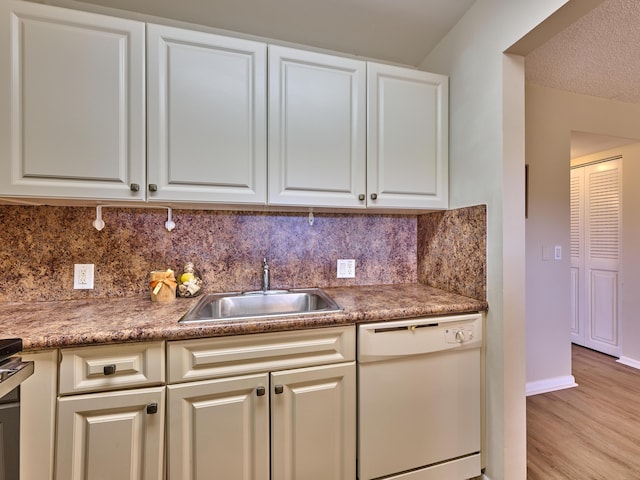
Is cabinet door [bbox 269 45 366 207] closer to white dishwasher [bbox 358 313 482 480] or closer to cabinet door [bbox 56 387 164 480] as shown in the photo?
white dishwasher [bbox 358 313 482 480]

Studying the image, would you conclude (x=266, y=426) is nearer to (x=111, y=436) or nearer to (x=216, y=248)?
(x=111, y=436)

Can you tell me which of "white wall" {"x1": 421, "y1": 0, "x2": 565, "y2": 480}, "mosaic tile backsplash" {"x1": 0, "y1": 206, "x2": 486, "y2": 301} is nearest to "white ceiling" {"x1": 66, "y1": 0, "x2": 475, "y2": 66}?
"white wall" {"x1": 421, "y1": 0, "x2": 565, "y2": 480}

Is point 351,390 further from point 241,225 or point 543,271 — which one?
point 543,271

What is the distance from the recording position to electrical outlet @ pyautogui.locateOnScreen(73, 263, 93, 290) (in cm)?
142

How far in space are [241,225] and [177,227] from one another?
1.11 ft

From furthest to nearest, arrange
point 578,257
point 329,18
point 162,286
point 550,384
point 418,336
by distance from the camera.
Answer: point 578,257 < point 550,384 < point 329,18 < point 162,286 < point 418,336

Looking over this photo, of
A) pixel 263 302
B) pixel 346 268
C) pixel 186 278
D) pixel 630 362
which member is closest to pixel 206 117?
pixel 186 278

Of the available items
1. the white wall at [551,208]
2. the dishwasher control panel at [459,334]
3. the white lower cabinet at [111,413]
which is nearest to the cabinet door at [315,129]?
the dishwasher control panel at [459,334]

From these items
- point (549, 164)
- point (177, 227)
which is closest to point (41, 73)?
point (177, 227)

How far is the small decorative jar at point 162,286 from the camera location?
138 centimetres

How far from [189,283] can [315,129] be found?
3.33ft

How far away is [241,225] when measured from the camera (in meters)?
1.64

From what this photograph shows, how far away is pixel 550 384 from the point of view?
2217 mm

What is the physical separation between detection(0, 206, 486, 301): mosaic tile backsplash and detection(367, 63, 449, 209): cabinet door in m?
0.27
